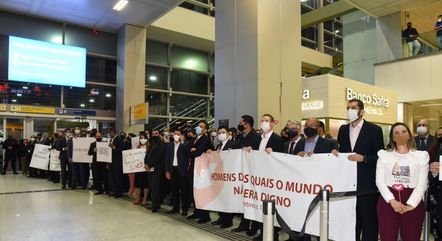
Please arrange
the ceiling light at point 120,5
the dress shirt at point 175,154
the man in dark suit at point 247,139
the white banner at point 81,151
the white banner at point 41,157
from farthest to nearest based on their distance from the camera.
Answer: the ceiling light at point 120,5, the white banner at point 41,157, the white banner at point 81,151, the dress shirt at point 175,154, the man in dark suit at point 247,139

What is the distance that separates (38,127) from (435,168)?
1366 cm

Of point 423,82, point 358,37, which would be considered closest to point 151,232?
point 423,82

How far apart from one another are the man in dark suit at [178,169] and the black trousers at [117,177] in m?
2.12

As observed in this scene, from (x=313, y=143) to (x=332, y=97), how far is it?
5631 mm

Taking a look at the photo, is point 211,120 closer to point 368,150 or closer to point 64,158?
point 64,158

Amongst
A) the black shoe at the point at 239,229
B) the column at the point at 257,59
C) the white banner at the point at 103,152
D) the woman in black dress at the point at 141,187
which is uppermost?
the column at the point at 257,59

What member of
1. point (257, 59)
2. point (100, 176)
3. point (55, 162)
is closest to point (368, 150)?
point (257, 59)

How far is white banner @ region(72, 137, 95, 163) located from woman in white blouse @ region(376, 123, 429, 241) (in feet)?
25.1

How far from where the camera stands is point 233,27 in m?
7.89

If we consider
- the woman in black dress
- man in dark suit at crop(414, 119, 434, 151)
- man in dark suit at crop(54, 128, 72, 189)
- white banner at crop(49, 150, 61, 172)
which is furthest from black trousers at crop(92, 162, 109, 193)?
man in dark suit at crop(414, 119, 434, 151)

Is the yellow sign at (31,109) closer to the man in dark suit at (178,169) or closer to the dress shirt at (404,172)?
the man in dark suit at (178,169)

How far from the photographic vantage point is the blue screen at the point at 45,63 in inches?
484

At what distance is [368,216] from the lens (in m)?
3.42

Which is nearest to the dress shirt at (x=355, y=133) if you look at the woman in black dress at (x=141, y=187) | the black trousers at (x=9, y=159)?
the woman in black dress at (x=141, y=187)
